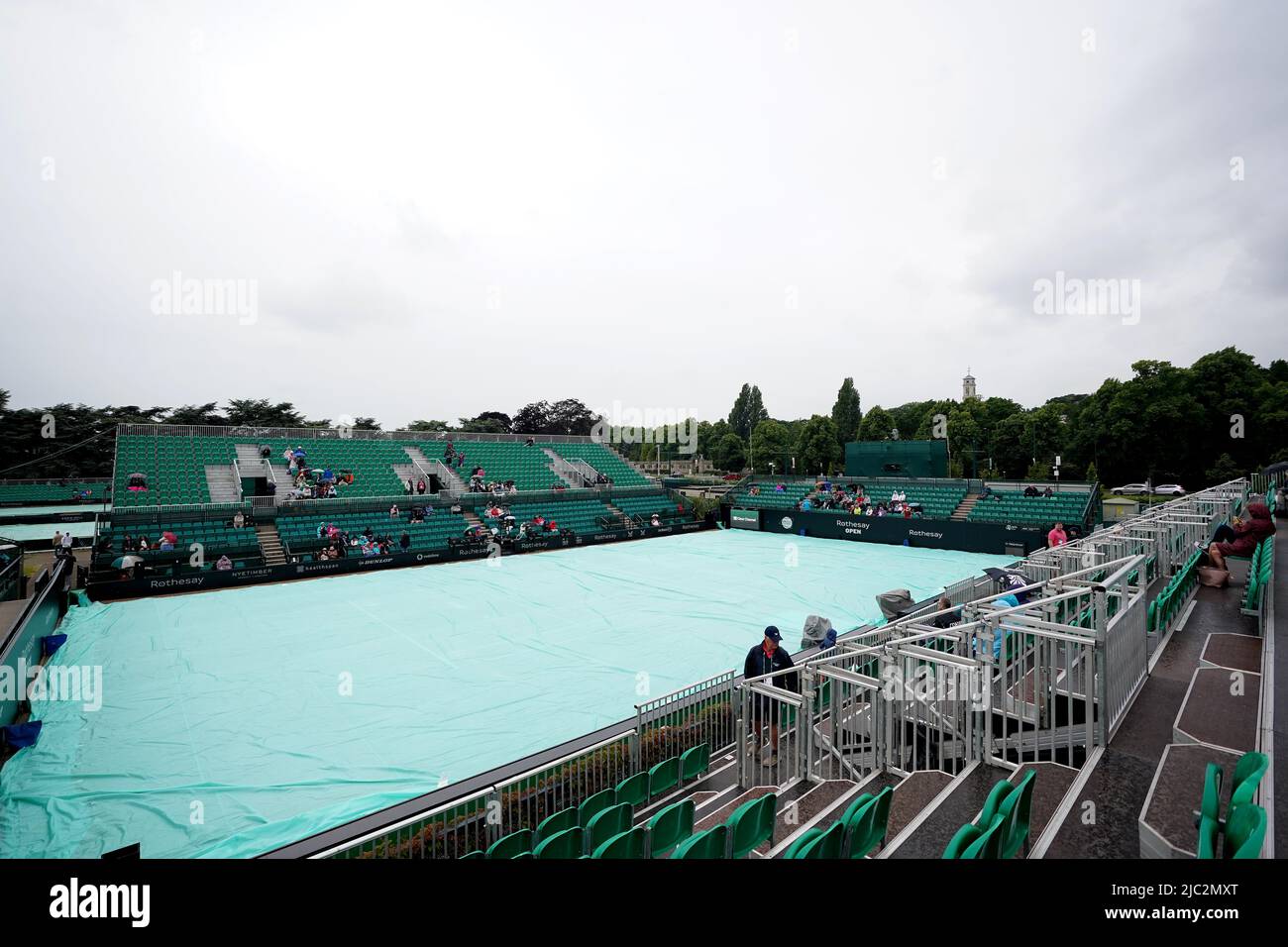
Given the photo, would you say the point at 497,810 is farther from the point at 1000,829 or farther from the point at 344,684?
the point at 344,684

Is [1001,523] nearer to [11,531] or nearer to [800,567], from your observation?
[800,567]

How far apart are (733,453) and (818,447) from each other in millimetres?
18446

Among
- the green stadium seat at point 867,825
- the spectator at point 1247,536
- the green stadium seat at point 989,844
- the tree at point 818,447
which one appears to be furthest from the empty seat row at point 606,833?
the tree at point 818,447

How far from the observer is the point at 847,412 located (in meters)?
75.4

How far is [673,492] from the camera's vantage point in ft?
128

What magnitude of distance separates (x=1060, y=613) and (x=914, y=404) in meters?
89.9

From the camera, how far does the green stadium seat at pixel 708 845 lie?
12.0ft

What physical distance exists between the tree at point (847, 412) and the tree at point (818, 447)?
4.41 metres

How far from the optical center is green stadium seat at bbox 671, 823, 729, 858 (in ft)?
12.0

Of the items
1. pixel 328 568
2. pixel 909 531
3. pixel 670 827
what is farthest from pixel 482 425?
pixel 670 827

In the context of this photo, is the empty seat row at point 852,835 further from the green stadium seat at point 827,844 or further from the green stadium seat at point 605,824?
the green stadium seat at point 605,824

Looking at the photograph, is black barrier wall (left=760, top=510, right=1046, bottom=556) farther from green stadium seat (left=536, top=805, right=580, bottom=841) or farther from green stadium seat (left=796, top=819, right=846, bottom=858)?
green stadium seat (left=796, top=819, right=846, bottom=858)

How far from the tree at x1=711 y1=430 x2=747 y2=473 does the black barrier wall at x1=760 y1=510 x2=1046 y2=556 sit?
52173 mm

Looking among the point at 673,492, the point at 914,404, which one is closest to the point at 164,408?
the point at 673,492
